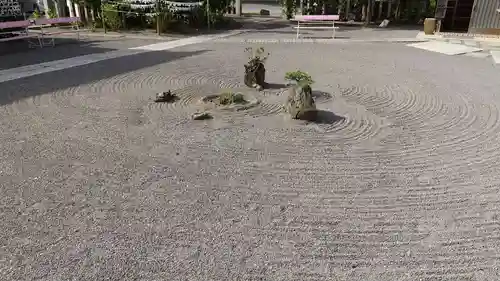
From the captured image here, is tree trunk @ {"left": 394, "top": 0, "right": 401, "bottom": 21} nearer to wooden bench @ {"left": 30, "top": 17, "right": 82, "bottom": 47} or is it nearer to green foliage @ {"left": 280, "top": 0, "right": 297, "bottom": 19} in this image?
green foliage @ {"left": 280, "top": 0, "right": 297, "bottom": 19}

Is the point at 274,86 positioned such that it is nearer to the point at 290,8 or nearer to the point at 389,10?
the point at 290,8

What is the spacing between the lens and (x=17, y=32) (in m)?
14.4

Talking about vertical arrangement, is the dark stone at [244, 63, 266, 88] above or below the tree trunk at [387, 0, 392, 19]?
below

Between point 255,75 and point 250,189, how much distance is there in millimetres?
4807

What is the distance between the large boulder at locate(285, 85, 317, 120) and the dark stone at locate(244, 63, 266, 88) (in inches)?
85.8

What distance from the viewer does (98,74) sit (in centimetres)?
1014

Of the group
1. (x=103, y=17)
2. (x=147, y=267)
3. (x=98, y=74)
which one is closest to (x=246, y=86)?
(x=98, y=74)

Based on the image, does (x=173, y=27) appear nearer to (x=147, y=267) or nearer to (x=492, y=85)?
(x=492, y=85)

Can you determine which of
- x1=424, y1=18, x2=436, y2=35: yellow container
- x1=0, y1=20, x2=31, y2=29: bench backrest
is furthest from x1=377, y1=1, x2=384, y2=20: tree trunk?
x1=0, y1=20, x2=31, y2=29: bench backrest

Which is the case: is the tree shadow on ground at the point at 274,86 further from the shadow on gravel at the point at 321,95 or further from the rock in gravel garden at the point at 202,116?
the rock in gravel garden at the point at 202,116

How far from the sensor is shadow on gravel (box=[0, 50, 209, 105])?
8.41 metres

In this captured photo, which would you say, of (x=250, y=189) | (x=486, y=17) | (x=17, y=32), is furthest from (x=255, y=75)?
(x=486, y=17)

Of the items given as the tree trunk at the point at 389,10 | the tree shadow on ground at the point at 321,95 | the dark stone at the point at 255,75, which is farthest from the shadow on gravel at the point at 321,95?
the tree trunk at the point at 389,10

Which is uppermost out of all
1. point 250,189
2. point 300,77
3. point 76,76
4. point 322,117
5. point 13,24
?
point 13,24
